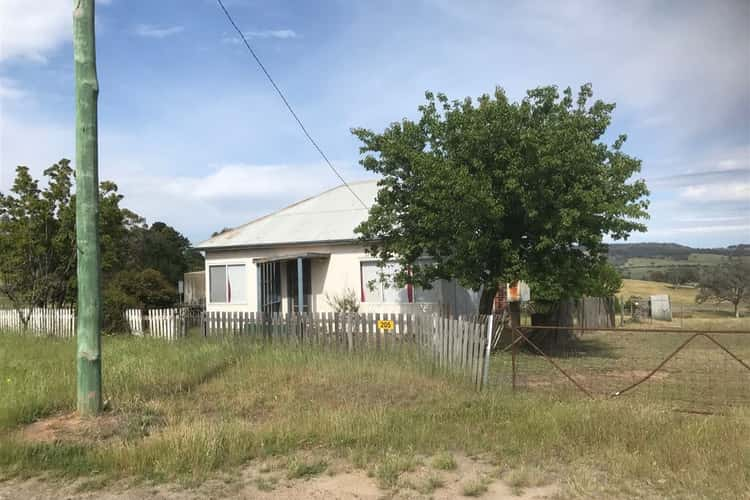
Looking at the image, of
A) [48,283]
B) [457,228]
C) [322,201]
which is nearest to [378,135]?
[457,228]

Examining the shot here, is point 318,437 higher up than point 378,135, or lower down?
lower down

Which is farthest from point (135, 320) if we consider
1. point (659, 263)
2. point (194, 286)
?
point (659, 263)

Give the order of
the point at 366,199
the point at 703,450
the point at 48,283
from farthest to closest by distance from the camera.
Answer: the point at 366,199
the point at 48,283
the point at 703,450

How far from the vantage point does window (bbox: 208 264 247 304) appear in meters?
19.0

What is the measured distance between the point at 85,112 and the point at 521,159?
772 cm

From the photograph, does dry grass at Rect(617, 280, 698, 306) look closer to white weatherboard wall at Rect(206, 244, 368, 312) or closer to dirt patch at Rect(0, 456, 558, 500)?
white weatherboard wall at Rect(206, 244, 368, 312)

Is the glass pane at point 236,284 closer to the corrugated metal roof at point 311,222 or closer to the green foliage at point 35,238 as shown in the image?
the corrugated metal roof at point 311,222

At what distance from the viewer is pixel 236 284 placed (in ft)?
62.6

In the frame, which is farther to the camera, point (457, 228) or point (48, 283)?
point (48, 283)

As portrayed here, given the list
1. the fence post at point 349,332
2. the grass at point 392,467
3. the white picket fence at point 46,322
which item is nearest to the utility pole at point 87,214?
the grass at point 392,467

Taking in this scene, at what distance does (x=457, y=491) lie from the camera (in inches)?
188

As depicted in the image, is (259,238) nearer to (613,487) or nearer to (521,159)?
(521,159)

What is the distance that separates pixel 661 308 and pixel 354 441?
25801mm

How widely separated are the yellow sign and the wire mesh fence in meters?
2.09
